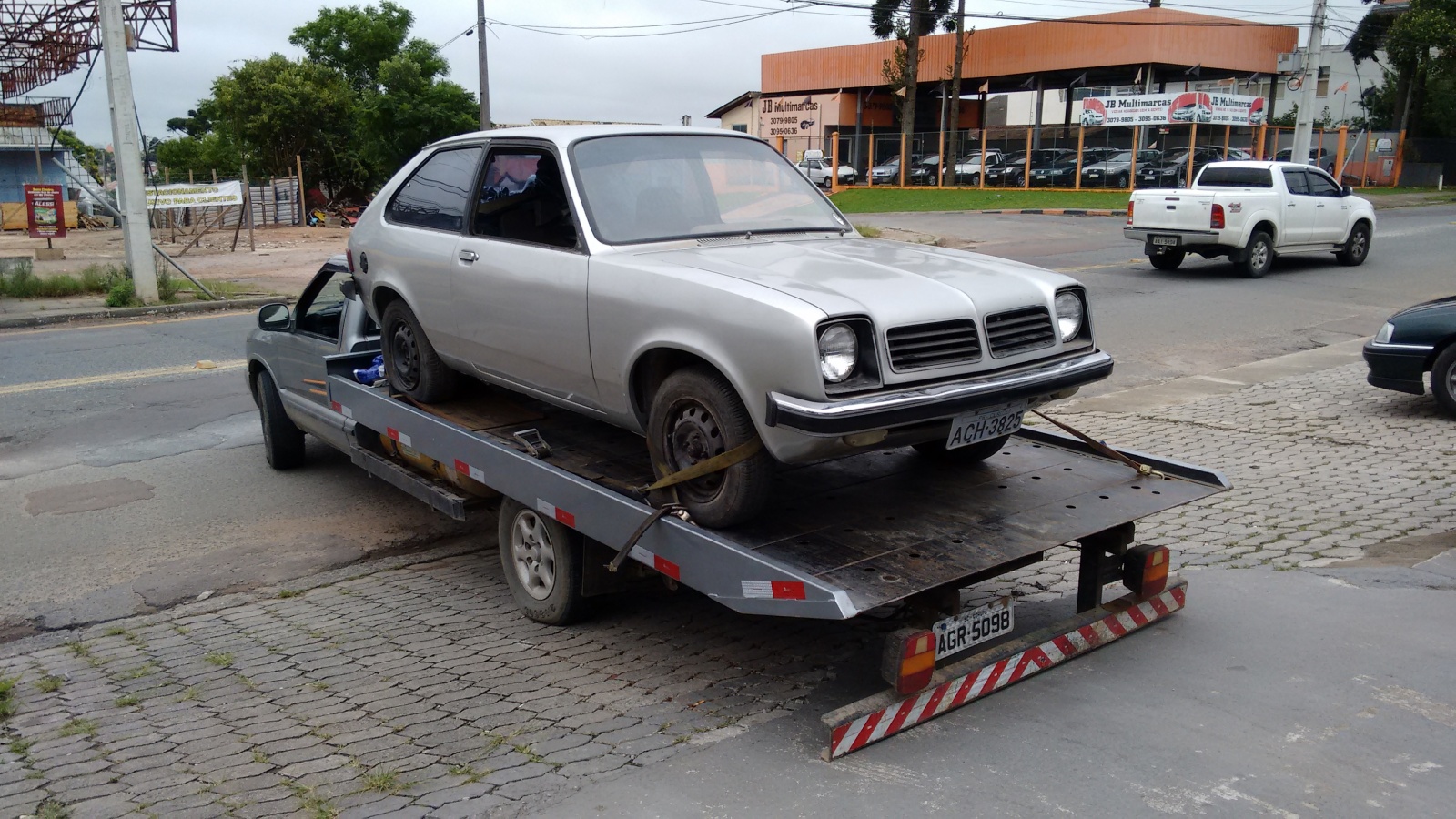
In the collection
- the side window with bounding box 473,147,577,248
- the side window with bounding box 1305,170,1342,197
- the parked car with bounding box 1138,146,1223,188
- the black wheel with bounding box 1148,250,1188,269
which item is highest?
the parked car with bounding box 1138,146,1223,188

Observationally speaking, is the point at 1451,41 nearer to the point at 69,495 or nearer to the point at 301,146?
the point at 301,146

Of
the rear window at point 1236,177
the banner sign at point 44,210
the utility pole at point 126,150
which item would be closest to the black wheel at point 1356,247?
the rear window at point 1236,177

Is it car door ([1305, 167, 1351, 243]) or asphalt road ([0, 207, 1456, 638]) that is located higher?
car door ([1305, 167, 1351, 243])

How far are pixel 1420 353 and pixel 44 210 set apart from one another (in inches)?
1014

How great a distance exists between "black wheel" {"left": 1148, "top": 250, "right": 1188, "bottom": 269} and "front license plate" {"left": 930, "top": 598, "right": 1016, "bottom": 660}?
1575cm

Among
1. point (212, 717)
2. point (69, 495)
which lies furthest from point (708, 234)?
point (69, 495)

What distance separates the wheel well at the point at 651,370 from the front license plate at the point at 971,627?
1300 mm

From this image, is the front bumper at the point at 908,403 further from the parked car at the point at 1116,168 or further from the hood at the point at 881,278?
the parked car at the point at 1116,168

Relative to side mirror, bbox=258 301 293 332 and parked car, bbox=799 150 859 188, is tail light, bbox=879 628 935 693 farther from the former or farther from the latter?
parked car, bbox=799 150 859 188

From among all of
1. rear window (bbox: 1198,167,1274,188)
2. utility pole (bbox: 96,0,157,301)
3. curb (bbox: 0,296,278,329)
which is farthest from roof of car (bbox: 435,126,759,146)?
rear window (bbox: 1198,167,1274,188)

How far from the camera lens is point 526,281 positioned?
5.04 metres

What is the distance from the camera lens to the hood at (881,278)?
3.97 m

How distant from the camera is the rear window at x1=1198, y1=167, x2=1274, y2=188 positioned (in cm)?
1752

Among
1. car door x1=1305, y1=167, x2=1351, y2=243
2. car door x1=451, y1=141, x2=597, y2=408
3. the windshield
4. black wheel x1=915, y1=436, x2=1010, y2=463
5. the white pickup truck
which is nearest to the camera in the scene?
car door x1=451, y1=141, x2=597, y2=408
